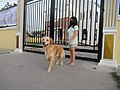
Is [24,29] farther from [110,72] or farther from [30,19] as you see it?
[110,72]

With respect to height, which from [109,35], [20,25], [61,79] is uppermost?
[20,25]

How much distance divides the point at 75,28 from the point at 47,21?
4191mm

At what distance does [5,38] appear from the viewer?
14.7 m

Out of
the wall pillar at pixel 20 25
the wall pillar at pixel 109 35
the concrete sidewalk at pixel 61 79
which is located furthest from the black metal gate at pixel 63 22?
the concrete sidewalk at pixel 61 79

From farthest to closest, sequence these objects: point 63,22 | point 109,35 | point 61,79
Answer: point 63,22 → point 109,35 → point 61,79

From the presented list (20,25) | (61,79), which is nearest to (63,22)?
(20,25)

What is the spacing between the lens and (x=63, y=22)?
402 inches

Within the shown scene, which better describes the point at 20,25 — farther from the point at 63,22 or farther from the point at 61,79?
the point at 61,79

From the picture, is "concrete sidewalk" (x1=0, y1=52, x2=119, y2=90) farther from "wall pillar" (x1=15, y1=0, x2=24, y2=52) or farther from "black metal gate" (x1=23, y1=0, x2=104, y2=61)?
"wall pillar" (x1=15, y1=0, x2=24, y2=52)

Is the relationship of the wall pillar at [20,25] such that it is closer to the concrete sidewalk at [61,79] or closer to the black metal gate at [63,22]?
the black metal gate at [63,22]

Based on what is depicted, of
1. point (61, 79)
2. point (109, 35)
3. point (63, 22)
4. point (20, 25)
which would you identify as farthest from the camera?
point (20, 25)

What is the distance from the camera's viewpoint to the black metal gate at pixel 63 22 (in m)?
8.53

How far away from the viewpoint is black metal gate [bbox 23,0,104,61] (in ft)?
28.0

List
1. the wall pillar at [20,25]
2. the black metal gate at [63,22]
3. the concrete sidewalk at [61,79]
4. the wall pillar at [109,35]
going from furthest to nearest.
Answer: the wall pillar at [20,25]
the black metal gate at [63,22]
the wall pillar at [109,35]
the concrete sidewalk at [61,79]
